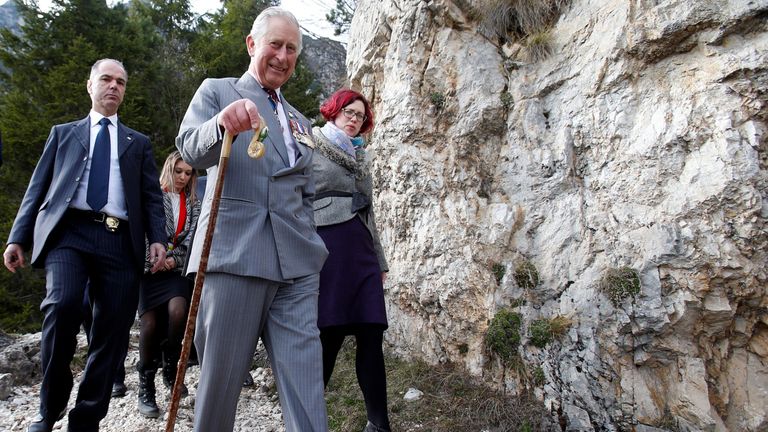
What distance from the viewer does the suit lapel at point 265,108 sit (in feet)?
7.27

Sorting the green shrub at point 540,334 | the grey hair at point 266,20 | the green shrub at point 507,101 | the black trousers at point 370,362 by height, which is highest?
the green shrub at point 507,101

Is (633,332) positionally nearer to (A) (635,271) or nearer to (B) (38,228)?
(A) (635,271)

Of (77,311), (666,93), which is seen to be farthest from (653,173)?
(77,311)

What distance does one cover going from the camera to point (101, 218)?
290 centimetres

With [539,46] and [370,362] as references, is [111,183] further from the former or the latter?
[539,46]

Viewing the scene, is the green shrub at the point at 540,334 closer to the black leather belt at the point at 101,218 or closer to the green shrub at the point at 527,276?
the green shrub at the point at 527,276

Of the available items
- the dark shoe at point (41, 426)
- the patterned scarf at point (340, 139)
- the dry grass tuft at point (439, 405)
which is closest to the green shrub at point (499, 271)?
the dry grass tuft at point (439, 405)

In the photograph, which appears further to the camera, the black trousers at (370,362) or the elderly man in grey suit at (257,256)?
the black trousers at (370,362)

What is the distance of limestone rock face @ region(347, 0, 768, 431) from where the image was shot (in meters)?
3.26

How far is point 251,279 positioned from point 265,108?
0.77 meters

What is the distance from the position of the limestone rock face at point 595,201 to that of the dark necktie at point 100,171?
266 cm

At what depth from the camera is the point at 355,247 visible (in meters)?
3.12

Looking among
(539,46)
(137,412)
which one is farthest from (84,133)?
(539,46)

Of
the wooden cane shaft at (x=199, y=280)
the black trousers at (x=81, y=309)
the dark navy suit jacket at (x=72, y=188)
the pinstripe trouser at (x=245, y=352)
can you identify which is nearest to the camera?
the wooden cane shaft at (x=199, y=280)
